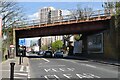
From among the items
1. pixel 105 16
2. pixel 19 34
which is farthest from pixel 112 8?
pixel 19 34

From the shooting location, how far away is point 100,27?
60781 mm

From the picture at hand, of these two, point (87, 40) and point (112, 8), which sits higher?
point (112, 8)

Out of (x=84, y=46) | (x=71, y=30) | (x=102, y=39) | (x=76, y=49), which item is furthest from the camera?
(x=76, y=49)

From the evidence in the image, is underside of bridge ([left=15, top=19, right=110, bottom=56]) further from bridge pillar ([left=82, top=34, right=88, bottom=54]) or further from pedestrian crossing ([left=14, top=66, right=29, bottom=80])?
pedestrian crossing ([left=14, top=66, right=29, bottom=80])

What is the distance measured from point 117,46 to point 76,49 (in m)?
33.1

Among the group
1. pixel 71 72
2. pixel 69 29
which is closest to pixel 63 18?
pixel 69 29

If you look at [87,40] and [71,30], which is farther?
[87,40]

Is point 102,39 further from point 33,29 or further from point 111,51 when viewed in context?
point 33,29

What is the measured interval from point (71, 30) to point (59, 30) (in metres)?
2.77

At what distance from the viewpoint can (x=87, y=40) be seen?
71.6m

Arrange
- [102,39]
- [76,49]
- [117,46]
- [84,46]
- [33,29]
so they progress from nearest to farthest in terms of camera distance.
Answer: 1. [117,46]
2. [102,39]
3. [33,29]
4. [84,46]
5. [76,49]

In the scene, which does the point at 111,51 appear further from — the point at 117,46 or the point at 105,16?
the point at 105,16

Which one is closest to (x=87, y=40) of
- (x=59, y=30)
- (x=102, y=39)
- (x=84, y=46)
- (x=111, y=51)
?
(x=84, y=46)

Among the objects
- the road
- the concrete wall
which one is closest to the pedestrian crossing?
the road
